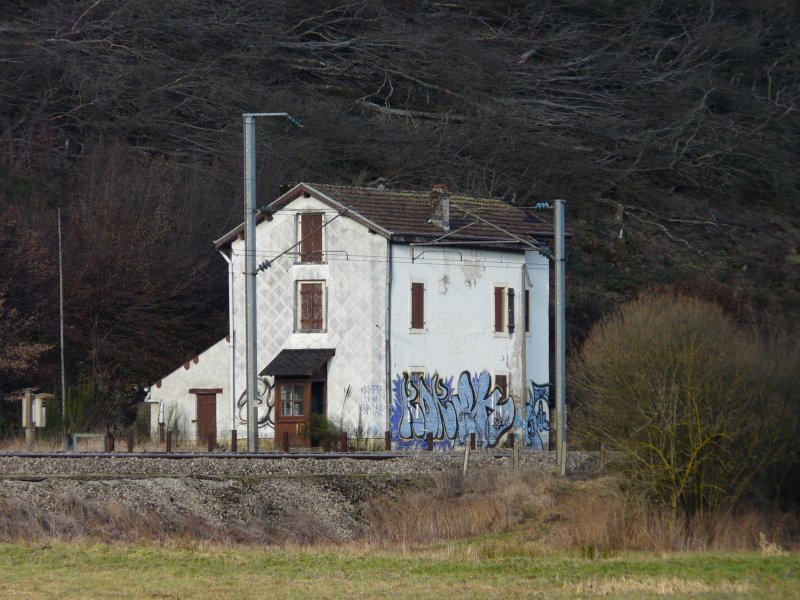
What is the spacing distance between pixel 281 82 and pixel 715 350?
1616 inches

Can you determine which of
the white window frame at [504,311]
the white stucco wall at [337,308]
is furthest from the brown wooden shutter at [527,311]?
the white stucco wall at [337,308]

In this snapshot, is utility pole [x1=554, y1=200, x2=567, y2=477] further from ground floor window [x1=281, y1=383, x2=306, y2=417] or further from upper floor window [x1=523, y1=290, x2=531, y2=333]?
ground floor window [x1=281, y1=383, x2=306, y2=417]

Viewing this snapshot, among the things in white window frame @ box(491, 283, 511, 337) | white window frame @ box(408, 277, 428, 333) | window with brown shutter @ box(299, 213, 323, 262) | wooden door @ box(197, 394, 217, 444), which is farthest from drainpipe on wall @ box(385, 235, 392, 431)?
wooden door @ box(197, 394, 217, 444)

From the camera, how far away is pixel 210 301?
47.6 meters

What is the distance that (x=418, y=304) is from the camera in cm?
3928

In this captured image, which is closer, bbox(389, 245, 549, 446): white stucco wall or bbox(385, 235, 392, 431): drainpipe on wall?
bbox(385, 235, 392, 431): drainpipe on wall

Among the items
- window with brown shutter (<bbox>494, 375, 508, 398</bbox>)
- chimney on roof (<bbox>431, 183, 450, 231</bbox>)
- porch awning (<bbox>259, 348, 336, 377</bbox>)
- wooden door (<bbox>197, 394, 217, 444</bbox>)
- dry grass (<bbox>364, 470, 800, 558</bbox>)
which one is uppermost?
chimney on roof (<bbox>431, 183, 450, 231</bbox>)

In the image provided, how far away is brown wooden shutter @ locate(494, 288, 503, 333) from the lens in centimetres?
4041

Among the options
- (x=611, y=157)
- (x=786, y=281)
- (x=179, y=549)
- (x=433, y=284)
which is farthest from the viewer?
(x=611, y=157)

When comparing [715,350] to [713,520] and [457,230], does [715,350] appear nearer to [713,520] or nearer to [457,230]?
[713,520]

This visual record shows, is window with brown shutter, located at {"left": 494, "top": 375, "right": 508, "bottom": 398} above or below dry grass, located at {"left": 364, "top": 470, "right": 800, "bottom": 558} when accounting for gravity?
above

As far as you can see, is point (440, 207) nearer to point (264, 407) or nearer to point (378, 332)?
point (378, 332)

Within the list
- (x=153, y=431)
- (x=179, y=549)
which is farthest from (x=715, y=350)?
(x=153, y=431)

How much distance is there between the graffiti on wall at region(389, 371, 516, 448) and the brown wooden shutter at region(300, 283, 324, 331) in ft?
9.85
